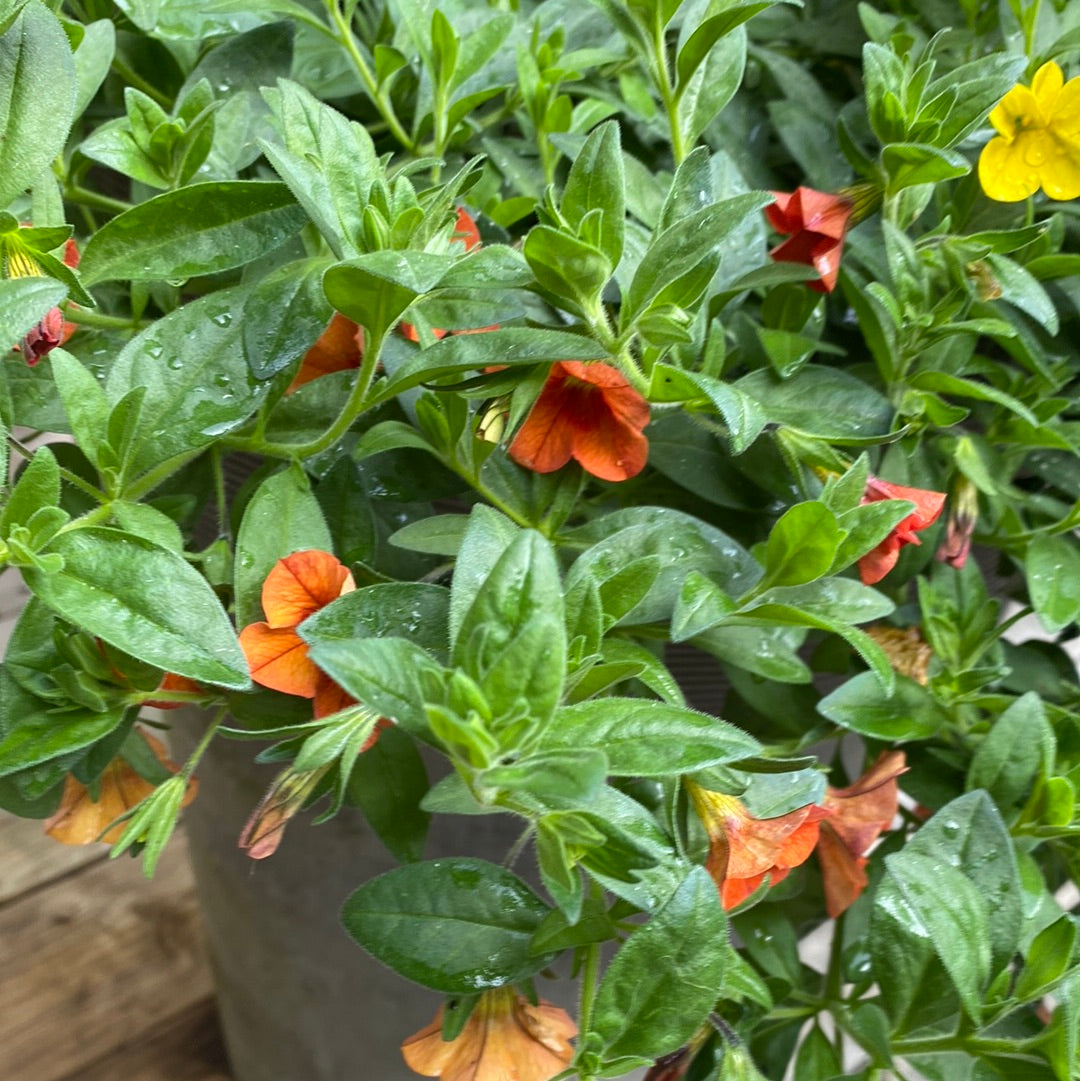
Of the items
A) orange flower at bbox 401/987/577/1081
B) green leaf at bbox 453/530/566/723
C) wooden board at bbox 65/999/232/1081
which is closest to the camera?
green leaf at bbox 453/530/566/723

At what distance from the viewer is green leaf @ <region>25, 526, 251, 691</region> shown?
0.79 feet

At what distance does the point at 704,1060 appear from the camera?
354 mm

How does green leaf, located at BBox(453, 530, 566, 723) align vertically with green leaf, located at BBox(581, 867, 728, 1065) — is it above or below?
above

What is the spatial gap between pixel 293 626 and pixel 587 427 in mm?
96

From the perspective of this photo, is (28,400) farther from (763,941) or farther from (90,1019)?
(90,1019)

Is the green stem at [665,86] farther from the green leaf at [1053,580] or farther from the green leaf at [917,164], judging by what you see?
the green leaf at [1053,580]

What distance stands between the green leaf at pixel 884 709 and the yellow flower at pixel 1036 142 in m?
0.16

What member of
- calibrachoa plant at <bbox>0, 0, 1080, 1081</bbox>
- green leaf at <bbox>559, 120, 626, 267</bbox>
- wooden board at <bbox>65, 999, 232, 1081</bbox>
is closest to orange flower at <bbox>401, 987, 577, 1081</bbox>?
calibrachoa plant at <bbox>0, 0, 1080, 1081</bbox>

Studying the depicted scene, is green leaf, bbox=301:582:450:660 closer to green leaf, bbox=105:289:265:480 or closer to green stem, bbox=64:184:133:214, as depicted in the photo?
green leaf, bbox=105:289:265:480

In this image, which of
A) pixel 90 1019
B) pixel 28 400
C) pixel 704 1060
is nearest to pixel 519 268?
pixel 28 400

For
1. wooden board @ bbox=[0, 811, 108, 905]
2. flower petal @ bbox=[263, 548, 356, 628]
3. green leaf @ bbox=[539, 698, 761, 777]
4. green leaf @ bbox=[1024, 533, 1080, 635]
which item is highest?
flower petal @ bbox=[263, 548, 356, 628]

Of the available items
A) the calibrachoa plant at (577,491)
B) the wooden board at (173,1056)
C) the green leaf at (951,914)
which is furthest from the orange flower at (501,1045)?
the wooden board at (173,1056)

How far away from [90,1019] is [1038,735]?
581 millimetres

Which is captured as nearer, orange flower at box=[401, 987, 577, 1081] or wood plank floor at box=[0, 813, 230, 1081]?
orange flower at box=[401, 987, 577, 1081]
